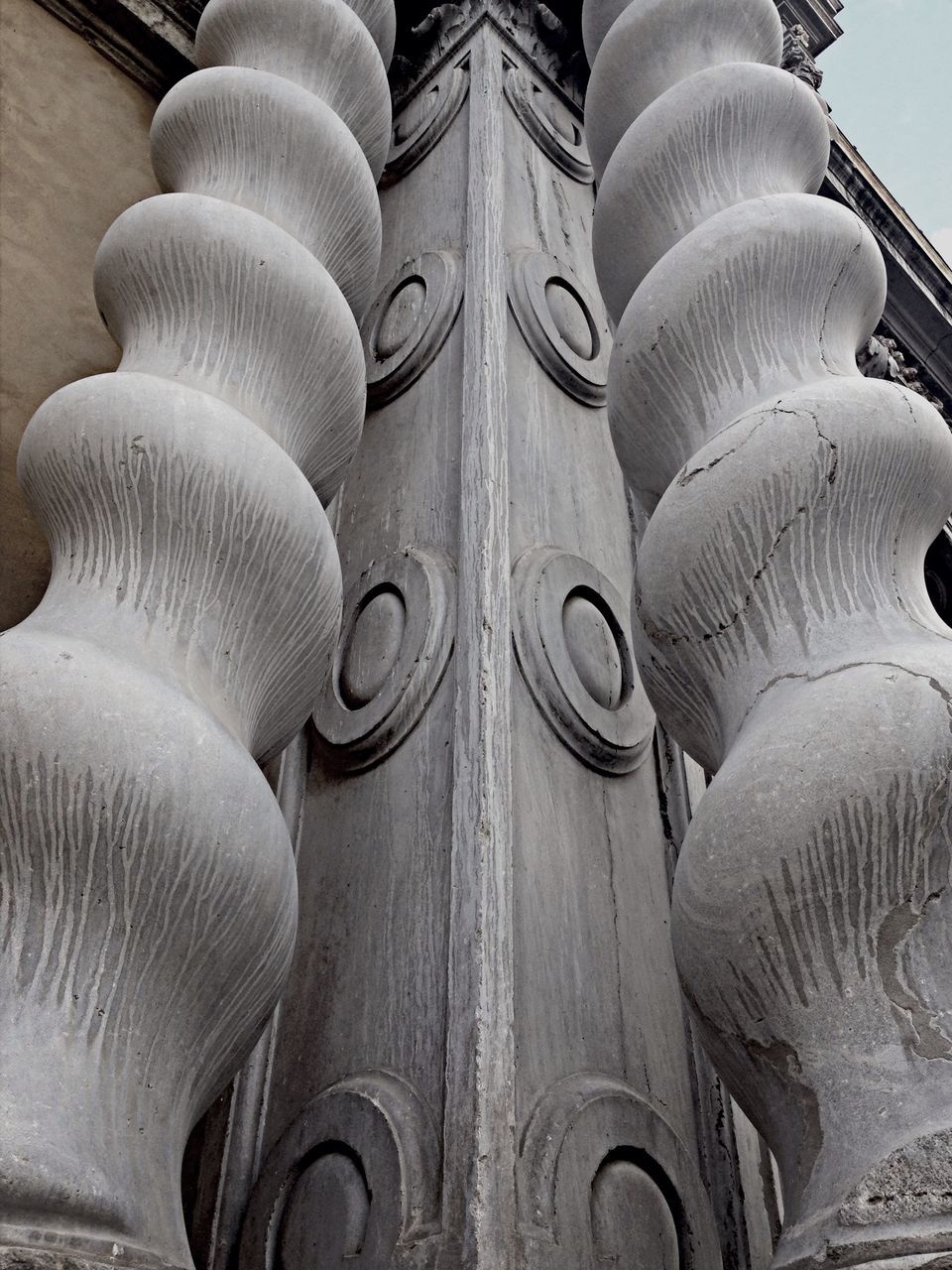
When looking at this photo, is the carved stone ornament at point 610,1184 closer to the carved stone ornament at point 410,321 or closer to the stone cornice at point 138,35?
the carved stone ornament at point 410,321

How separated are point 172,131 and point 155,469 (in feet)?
1.38

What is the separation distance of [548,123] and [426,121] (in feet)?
0.46

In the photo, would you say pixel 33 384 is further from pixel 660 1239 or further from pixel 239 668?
pixel 660 1239

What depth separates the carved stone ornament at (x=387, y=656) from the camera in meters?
0.78

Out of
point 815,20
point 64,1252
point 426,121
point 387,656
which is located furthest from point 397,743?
point 815,20

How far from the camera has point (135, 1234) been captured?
0.41 m

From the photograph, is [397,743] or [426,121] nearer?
[397,743]

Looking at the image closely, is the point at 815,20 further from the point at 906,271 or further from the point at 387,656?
the point at 387,656

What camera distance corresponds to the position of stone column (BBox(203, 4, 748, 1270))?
1.90 ft

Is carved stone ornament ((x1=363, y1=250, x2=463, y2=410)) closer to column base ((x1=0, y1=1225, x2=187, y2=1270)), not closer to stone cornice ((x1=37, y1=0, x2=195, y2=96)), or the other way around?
Answer: stone cornice ((x1=37, y1=0, x2=195, y2=96))

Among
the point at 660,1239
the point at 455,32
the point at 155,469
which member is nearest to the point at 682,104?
the point at 155,469

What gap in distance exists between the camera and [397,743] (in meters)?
0.77

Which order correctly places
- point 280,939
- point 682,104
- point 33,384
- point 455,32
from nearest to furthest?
1. point 280,939
2. point 682,104
3. point 33,384
4. point 455,32

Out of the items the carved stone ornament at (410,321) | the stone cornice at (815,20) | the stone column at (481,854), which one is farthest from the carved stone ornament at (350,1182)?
the stone cornice at (815,20)
